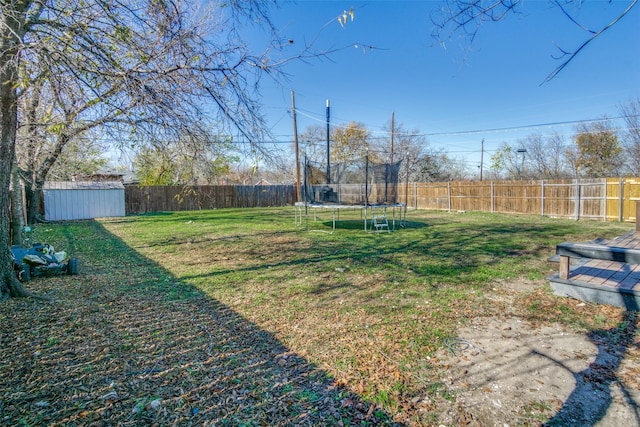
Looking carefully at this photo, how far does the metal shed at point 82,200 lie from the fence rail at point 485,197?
64.4 inches

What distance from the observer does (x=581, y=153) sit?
22.8 m

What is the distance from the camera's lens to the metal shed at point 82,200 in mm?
14539

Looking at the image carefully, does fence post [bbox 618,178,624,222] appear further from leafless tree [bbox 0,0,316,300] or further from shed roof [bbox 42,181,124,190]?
shed roof [bbox 42,181,124,190]

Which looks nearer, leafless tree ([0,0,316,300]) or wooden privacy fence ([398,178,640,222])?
leafless tree ([0,0,316,300])

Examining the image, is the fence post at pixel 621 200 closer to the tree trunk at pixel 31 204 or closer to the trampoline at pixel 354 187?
the trampoline at pixel 354 187

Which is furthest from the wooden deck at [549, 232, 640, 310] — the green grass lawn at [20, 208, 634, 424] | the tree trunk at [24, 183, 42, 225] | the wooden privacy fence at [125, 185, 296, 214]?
the tree trunk at [24, 183, 42, 225]

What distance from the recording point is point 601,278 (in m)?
3.90

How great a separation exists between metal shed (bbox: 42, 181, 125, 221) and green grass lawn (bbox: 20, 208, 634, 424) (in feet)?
25.2

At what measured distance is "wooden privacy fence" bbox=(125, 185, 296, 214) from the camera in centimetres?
1820

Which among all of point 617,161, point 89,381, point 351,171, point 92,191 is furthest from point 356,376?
point 617,161

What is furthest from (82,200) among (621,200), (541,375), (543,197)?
(621,200)

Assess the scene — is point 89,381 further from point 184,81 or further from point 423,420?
point 184,81

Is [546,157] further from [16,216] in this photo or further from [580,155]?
[16,216]

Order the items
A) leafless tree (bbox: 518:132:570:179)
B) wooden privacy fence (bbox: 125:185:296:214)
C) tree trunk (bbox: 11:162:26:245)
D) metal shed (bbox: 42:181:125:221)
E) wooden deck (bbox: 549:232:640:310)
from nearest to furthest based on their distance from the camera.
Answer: wooden deck (bbox: 549:232:640:310) < tree trunk (bbox: 11:162:26:245) < metal shed (bbox: 42:181:125:221) < wooden privacy fence (bbox: 125:185:296:214) < leafless tree (bbox: 518:132:570:179)
